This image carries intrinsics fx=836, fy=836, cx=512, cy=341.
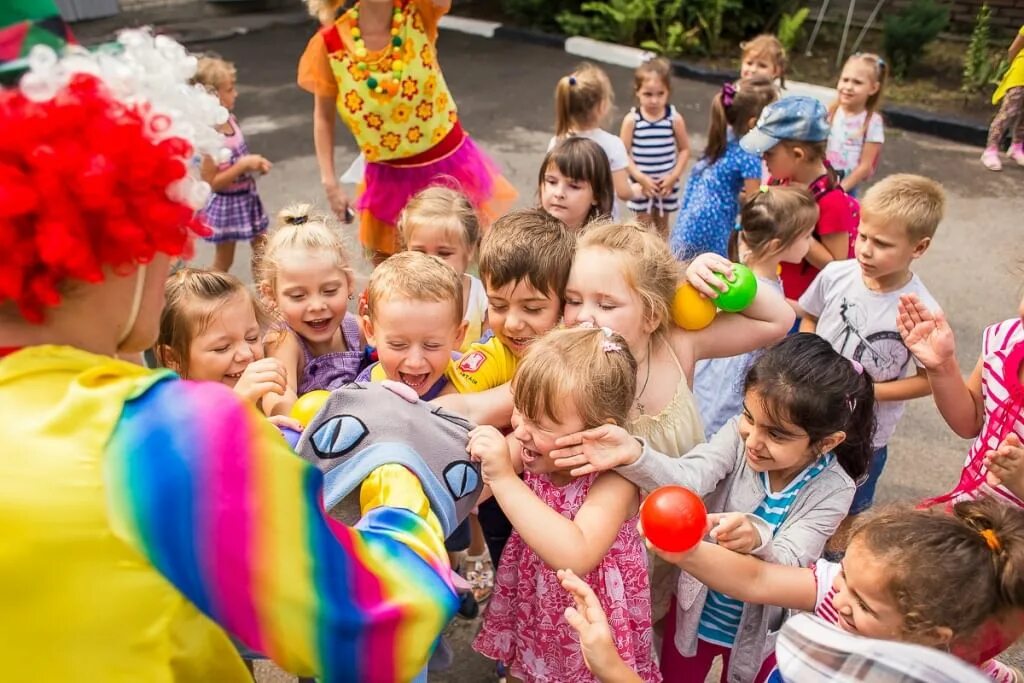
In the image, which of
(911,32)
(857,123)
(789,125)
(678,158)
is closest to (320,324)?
(789,125)

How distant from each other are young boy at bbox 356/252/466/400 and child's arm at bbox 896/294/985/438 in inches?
52.9

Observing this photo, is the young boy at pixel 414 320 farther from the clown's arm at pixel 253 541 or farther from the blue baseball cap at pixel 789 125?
the blue baseball cap at pixel 789 125

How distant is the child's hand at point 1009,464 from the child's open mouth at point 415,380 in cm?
152

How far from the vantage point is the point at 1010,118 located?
747 centimetres

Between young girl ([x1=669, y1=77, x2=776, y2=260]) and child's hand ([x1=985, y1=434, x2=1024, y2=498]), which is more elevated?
child's hand ([x1=985, y1=434, x2=1024, y2=498])

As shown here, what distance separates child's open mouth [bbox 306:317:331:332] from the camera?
267 centimetres

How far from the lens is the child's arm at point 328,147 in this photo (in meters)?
4.29

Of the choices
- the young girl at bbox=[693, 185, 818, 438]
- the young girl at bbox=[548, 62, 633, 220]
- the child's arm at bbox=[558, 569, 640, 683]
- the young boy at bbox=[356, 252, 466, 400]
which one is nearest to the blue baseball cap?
the young girl at bbox=[693, 185, 818, 438]

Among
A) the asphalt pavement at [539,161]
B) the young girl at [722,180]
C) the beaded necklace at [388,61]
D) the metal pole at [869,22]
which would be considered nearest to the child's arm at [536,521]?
the asphalt pavement at [539,161]

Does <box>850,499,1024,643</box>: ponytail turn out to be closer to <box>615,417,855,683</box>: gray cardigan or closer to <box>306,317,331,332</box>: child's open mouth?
<box>615,417,855,683</box>: gray cardigan

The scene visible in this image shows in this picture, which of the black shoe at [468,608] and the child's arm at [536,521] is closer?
the child's arm at [536,521]

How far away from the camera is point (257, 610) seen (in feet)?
3.62

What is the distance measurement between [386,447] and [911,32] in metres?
9.78

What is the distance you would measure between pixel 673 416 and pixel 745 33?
34.3 ft
